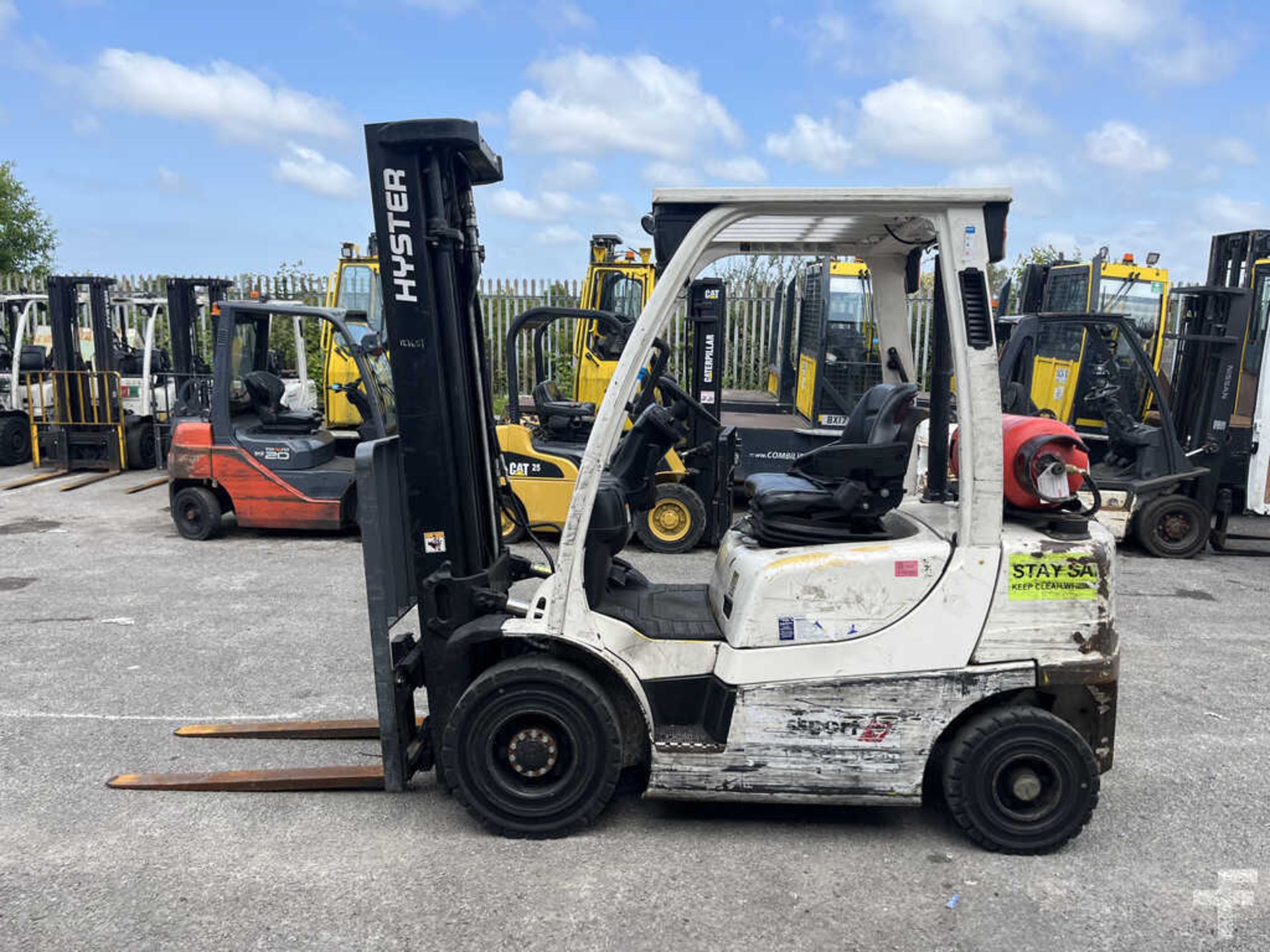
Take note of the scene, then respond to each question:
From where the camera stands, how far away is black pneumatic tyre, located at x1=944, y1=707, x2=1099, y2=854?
3514mm

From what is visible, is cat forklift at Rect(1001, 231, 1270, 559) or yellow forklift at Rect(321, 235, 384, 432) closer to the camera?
cat forklift at Rect(1001, 231, 1270, 559)

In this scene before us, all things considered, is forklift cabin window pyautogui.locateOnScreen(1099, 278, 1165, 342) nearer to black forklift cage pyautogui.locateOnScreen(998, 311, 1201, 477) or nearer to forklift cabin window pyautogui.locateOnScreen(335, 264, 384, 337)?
black forklift cage pyautogui.locateOnScreen(998, 311, 1201, 477)

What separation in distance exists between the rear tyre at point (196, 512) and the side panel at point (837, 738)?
6.80 meters

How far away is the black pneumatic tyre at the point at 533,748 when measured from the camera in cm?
354

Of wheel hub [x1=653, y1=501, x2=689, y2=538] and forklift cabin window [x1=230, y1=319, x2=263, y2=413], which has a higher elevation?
forklift cabin window [x1=230, y1=319, x2=263, y2=413]

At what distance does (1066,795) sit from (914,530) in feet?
3.67

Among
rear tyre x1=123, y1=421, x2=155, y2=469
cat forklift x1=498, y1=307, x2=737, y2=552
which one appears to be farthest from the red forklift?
rear tyre x1=123, y1=421, x2=155, y2=469

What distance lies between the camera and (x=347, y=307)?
13477 millimetres

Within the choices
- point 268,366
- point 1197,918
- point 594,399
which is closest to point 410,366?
point 1197,918

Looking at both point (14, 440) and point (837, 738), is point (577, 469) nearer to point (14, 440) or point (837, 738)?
point (837, 738)

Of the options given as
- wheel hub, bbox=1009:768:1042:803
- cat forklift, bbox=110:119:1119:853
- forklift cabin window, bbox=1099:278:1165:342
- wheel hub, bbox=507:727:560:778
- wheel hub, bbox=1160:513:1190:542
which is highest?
A: forklift cabin window, bbox=1099:278:1165:342

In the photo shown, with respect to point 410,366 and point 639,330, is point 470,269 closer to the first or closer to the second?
point 410,366

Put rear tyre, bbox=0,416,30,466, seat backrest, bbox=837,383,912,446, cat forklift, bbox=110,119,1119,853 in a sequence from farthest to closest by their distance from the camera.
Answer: rear tyre, bbox=0,416,30,466 < seat backrest, bbox=837,383,912,446 < cat forklift, bbox=110,119,1119,853

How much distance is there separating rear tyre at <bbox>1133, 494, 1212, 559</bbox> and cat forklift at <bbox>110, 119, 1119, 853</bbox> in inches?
237
